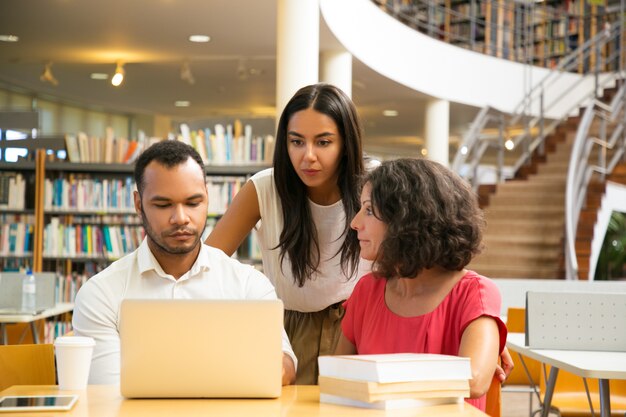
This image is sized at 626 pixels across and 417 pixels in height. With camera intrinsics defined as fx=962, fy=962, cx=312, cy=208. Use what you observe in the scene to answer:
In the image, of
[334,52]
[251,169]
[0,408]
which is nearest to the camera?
[0,408]

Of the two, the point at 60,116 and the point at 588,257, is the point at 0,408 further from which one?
the point at 60,116

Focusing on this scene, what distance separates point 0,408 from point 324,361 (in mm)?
558

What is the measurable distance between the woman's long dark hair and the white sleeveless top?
0.9 inches

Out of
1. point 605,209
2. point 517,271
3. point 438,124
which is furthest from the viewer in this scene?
point 438,124

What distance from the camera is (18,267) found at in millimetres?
7375

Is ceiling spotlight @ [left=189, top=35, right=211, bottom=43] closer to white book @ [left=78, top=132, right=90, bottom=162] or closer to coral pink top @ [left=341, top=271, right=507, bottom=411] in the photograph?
white book @ [left=78, top=132, right=90, bottom=162]

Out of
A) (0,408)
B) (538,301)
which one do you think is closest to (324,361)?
(0,408)

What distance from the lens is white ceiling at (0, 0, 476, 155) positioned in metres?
8.33

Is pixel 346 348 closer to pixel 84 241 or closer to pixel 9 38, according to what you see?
pixel 84 241

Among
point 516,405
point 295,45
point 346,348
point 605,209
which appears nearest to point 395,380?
point 346,348

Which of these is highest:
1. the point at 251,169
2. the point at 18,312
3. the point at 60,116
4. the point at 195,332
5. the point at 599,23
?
the point at 599,23

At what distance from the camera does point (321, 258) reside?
2684 millimetres

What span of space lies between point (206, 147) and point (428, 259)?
16.7 ft

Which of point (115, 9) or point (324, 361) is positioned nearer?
point (324, 361)
